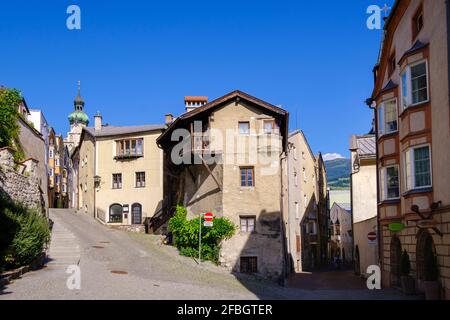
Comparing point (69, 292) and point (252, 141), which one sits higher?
point (252, 141)

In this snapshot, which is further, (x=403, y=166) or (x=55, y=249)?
(x=55, y=249)

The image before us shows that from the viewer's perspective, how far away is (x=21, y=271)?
2109 centimetres

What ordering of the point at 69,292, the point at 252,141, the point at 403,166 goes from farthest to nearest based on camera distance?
1. the point at 252,141
2. the point at 403,166
3. the point at 69,292

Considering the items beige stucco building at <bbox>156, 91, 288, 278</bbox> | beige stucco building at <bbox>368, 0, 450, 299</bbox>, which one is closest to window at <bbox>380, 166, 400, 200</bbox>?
beige stucco building at <bbox>368, 0, 450, 299</bbox>

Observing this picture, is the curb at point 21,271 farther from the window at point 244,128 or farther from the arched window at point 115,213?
the arched window at point 115,213

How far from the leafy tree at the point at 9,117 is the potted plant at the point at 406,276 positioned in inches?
791

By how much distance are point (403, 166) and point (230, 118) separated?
13178 mm

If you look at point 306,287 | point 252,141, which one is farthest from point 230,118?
point 306,287

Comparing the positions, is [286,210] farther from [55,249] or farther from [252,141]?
[55,249]

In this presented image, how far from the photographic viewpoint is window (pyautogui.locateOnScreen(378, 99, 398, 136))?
81.6 ft

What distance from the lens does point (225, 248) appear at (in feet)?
105

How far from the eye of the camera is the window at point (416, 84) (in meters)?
20.7

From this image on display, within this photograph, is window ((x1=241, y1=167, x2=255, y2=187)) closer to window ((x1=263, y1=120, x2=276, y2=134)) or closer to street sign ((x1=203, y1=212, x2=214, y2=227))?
window ((x1=263, y1=120, x2=276, y2=134))

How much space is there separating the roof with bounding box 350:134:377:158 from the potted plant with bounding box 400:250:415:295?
50.0 feet
